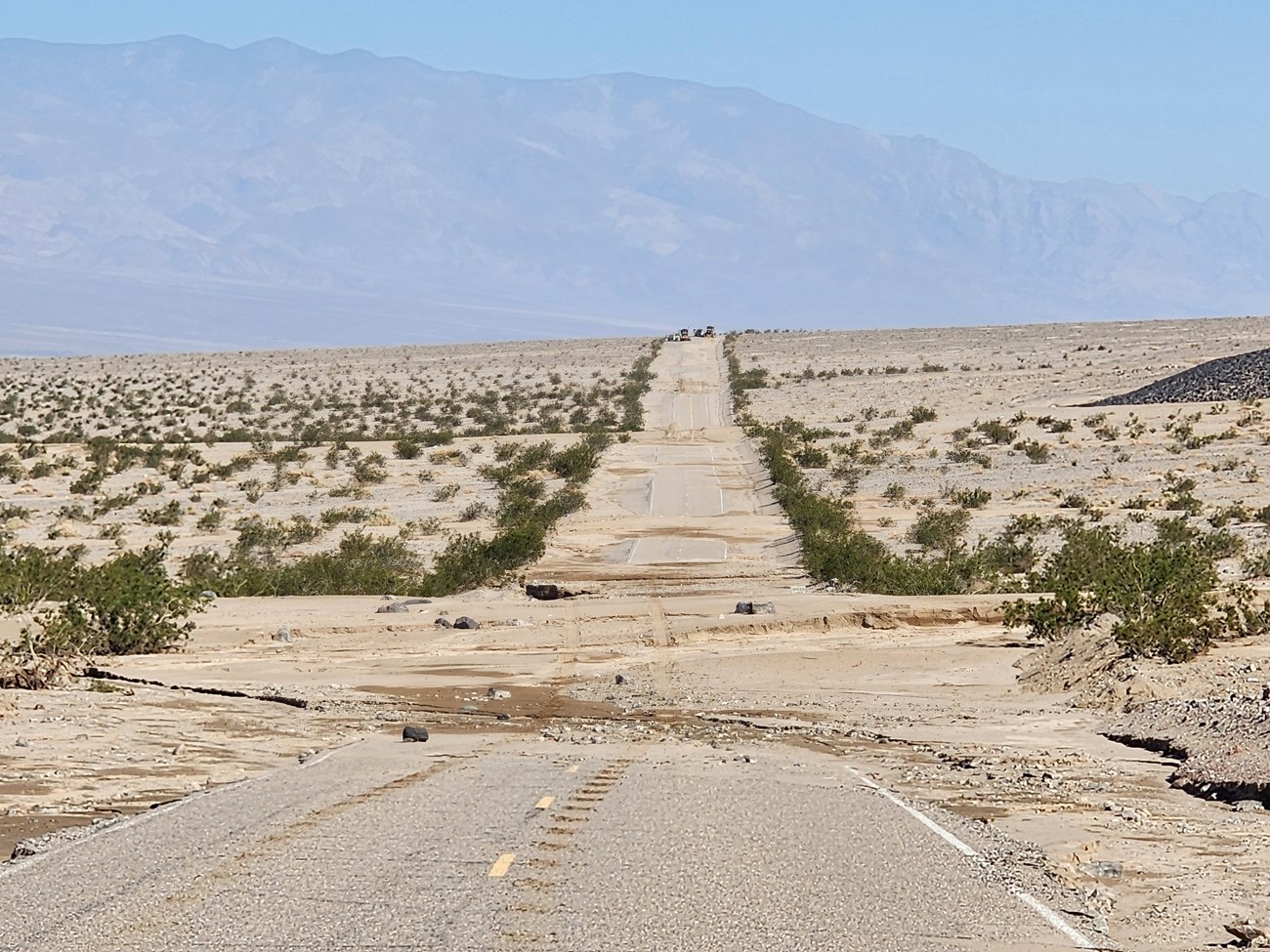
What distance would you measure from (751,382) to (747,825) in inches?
2890

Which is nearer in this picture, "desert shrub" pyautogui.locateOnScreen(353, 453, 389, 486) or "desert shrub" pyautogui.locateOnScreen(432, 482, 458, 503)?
"desert shrub" pyautogui.locateOnScreen(432, 482, 458, 503)

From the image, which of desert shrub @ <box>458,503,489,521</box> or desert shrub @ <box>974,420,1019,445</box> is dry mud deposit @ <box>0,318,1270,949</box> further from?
desert shrub @ <box>974,420,1019,445</box>

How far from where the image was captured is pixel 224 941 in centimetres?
764

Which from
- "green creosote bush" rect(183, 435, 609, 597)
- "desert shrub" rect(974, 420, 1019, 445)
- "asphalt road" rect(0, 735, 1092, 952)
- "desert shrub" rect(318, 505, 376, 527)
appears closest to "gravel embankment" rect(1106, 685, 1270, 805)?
"asphalt road" rect(0, 735, 1092, 952)

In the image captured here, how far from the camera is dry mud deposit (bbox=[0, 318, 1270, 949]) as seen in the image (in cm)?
1189

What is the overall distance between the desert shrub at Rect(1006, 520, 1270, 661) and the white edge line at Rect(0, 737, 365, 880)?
33.4 feet

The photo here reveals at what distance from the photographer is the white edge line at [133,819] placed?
9250 mm

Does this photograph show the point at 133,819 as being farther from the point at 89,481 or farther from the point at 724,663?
the point at 89,481

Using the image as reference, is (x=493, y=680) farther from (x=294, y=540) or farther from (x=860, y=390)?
(x=860, y=390)

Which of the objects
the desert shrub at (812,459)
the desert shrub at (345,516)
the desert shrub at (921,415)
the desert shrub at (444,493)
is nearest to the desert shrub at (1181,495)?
the desert shrub at (812,459)

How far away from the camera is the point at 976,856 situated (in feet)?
32.5

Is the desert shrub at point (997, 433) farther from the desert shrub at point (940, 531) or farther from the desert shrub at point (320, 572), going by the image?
the desert shrub at point (320, 572)

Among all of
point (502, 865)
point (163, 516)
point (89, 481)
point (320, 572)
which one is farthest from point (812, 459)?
point (502, 865)

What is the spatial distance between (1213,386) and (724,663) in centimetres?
4932
